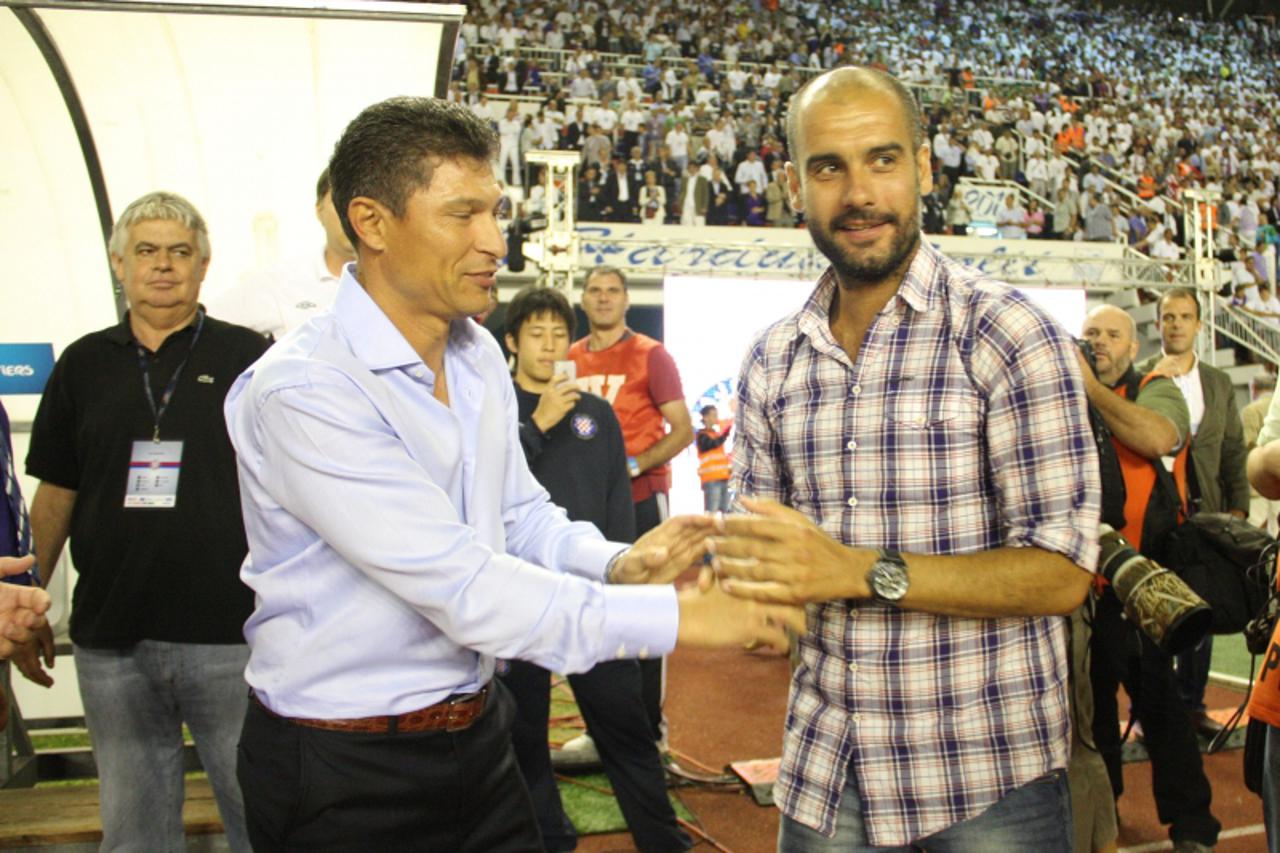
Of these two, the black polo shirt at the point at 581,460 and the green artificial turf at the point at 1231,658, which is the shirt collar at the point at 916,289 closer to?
the black polo shirt at the point at 581,460

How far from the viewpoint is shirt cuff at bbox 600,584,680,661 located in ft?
5.55

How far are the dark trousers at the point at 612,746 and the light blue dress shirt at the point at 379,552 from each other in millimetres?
1957

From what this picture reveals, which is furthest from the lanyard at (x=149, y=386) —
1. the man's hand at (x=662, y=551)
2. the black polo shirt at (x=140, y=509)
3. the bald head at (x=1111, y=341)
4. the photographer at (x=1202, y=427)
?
the photographer at (x=1202, y=427)

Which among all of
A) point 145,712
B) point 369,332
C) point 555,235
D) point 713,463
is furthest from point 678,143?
point 369,332

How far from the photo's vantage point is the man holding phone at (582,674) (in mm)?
3861

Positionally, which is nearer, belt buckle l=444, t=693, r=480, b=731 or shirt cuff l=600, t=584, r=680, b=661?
shirt cuff l=600, t=584, r=680, b=661

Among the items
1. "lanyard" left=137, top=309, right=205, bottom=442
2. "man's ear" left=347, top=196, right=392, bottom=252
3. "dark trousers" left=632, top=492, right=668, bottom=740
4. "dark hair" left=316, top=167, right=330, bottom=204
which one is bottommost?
"dark trousers" left=632, top=492, right=668, bottom=740

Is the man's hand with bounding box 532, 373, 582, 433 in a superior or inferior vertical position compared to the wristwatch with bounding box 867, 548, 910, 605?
inferior

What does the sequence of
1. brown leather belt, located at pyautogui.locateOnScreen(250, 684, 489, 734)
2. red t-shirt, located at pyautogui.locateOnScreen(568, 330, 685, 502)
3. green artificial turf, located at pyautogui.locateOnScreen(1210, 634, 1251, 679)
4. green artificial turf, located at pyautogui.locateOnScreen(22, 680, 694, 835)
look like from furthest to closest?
green artificial turf, located at pyautogui.locateOnScreen(1210, 634, 1251, 679) < red t-shirt, located at pyautogui.locateOnScreen(568, 330, 685, 502) < green artificial turf, located at pyautogui.locateOnScreen(22, 680, 694, 835) < brown leather belt, located at pyautogui.locateOnScreen(250, 684, 489, 734)

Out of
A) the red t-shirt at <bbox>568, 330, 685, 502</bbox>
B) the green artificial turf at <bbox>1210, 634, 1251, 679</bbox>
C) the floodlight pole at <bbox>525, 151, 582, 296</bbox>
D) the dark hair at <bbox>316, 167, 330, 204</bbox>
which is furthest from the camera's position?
the floodlight pole at <bbox>525, 151, 582, 296</bbox>

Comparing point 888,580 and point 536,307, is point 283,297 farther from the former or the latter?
point 888,580

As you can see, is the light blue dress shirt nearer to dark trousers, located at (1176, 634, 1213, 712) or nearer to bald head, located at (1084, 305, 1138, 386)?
bald head, located at (1084, 305, 1138, 386)

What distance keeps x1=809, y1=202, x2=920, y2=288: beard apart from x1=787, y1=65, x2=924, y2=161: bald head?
0.51 ft

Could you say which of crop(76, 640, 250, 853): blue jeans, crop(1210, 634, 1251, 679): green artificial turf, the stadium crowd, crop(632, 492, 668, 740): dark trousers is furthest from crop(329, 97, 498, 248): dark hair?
the stadium crowd
